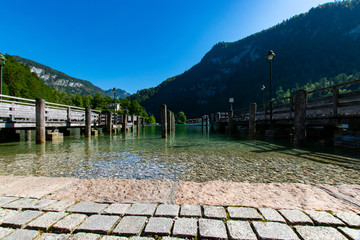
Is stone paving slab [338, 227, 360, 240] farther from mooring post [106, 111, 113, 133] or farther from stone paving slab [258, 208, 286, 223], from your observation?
mooring post [106, 111, 113, 133]

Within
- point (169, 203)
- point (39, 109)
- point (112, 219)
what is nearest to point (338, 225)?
point (169, 203)

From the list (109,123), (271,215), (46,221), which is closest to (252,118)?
(271,215)

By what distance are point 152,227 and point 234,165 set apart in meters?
3.38

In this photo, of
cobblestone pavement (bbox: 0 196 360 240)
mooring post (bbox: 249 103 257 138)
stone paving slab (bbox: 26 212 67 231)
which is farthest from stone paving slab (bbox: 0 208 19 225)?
mooring post (bbox: 249 103 257 138)

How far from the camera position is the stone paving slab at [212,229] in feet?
4.93

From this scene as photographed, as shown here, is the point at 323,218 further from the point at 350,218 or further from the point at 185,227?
the point at 185,227

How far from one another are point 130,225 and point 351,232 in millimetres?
2095

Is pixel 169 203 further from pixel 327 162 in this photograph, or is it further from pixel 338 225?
pixel 327 162

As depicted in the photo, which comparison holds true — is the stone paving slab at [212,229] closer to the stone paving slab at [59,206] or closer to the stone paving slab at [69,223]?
the stone paving slab at [69,223]

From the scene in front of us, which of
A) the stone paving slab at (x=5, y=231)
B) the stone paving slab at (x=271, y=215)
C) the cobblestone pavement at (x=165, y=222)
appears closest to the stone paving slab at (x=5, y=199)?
the cobblestone pavement at (x=165, y=222)

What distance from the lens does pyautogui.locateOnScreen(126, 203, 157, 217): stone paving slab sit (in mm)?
1911

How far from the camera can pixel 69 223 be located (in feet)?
5.64

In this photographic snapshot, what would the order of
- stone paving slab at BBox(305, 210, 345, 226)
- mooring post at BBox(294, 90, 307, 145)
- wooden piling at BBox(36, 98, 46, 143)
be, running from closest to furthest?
stone paving slab at BBox(305, 210, 345, 226), mooring post at BBox(294, 90, 307, 145), wooden piling at BBox(36, 98, 46, 143)

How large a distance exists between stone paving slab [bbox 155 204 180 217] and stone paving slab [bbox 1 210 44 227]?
138cm
